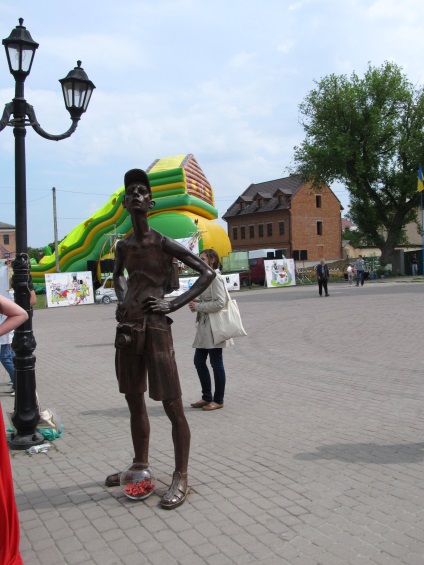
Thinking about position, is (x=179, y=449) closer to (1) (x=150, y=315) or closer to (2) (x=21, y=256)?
(1) (x=150, y=315)

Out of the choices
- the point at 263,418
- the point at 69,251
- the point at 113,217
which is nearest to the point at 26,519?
the point at 263,418

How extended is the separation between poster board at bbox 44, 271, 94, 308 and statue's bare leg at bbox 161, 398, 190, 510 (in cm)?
2613

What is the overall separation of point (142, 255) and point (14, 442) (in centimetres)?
257

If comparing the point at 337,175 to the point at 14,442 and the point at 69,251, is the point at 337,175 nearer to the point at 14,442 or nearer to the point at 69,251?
the point at 69,251

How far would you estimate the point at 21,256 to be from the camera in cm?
558

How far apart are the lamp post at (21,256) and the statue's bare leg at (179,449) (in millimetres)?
2032

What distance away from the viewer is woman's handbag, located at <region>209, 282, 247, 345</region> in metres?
6.57

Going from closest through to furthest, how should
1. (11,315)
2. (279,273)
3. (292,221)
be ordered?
(11,315) → (279,273) → (292,221)

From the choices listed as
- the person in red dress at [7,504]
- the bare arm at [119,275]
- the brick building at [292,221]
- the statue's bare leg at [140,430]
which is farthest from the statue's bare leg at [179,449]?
the brick building at [292,221]

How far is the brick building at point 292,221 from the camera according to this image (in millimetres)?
59688

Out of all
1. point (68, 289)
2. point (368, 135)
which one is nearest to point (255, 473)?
point (68, 289)

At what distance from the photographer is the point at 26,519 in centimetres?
376

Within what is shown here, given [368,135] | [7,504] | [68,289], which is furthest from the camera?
[368,135]

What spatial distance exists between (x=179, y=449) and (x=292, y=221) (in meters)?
56.4
